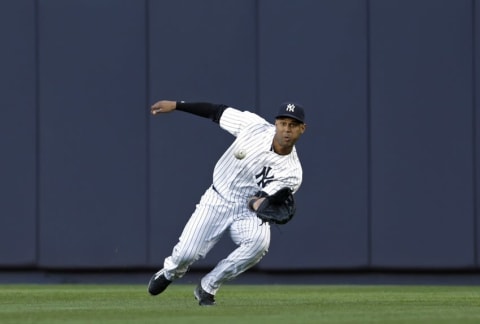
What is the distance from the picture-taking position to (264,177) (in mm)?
8617

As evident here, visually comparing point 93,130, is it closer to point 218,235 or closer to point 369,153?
point 369,153

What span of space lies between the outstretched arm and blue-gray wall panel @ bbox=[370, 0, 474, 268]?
13.4 feet

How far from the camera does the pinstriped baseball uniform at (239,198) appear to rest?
28.0 ft

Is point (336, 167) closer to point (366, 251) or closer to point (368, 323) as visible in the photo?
point (366, 251)

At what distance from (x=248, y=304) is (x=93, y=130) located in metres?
4.29

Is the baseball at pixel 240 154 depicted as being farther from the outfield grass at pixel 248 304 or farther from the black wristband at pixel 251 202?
the outfield grass at pixel 248 304

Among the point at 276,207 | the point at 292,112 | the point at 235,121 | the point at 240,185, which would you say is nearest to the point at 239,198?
the point at 240,185

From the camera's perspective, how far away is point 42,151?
1273 centimetres

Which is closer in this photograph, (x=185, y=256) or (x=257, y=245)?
(x=257, y=245)

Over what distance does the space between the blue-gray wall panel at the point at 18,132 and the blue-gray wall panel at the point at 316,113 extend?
2154mm

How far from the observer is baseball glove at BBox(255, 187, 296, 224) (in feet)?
27.6

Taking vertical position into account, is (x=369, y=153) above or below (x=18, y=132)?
below

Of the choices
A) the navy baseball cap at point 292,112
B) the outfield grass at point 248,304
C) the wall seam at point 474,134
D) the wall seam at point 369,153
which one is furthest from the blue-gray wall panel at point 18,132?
the navy baseball cap at point 292,112

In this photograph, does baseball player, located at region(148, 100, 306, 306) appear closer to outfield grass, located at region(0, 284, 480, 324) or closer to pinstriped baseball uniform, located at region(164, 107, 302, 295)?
pinstriped baseball uniform, located at region(164, 107, 302, 295)
